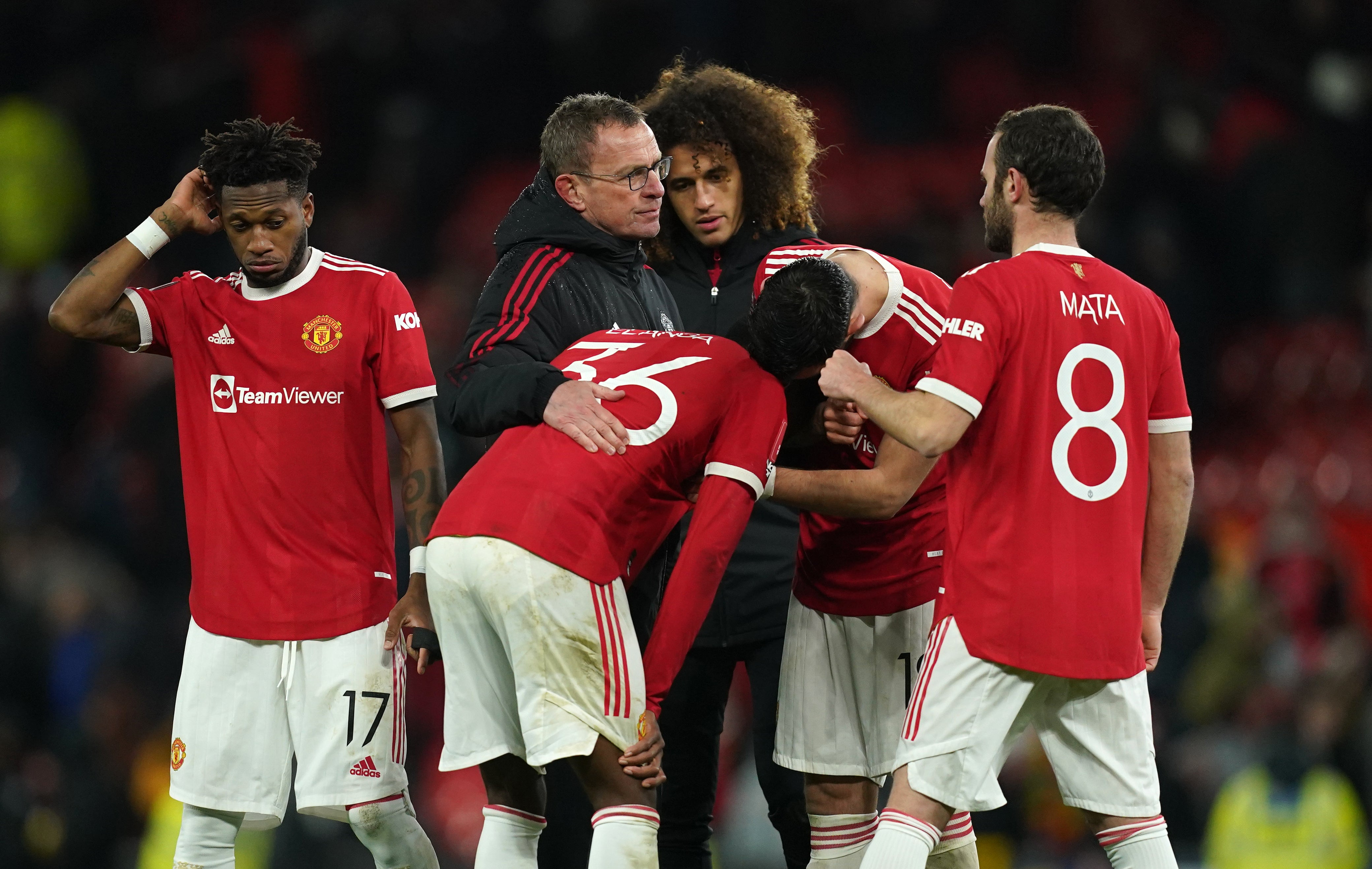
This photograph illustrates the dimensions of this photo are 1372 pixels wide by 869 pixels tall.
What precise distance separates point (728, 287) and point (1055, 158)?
1.39m

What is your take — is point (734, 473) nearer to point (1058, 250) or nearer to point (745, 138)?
point (1058, 250)

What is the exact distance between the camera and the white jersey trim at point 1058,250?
3508 mm

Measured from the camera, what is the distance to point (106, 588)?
8.28 metres

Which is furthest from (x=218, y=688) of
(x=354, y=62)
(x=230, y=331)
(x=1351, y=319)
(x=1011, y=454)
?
(x=354, y=62)

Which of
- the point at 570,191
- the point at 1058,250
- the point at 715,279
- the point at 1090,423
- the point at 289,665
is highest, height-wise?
the point at 570,191

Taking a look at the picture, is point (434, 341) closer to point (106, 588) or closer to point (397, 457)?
point (397, 457)

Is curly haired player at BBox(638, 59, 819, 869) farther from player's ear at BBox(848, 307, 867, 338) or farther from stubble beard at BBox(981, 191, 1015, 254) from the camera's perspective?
stubble beard at BBox(981, 191, 1015, 254)

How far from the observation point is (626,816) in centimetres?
327

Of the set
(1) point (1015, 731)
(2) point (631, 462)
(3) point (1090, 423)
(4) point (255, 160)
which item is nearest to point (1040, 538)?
(3) point (1090, 423)

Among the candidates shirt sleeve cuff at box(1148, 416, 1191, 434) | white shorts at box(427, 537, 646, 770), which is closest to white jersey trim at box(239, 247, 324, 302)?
white shorts at box(427, 537, 646, 770)

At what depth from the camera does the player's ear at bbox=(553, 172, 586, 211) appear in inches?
157

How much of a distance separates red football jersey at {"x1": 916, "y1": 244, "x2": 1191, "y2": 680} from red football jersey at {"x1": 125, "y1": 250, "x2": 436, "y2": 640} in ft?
4.90

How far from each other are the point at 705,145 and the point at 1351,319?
4959 mm

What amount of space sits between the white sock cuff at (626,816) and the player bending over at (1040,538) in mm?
515
